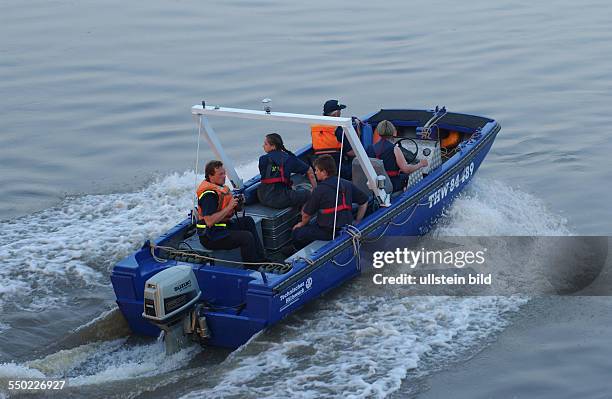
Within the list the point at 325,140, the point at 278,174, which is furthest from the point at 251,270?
the point at 325,140

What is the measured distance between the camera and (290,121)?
884 centimetres

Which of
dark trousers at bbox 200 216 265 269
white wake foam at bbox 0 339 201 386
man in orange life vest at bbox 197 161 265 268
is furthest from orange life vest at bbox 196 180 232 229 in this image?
white wake foam at bbox 0 339 201 386

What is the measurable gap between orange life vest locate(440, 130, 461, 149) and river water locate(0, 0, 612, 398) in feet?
2.14

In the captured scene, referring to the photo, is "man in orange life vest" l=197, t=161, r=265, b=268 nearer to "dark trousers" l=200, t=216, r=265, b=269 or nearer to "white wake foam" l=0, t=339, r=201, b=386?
"dark trousers" l=200, t=216, r=265, b=269

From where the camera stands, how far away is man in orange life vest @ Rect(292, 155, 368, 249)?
29.5ft

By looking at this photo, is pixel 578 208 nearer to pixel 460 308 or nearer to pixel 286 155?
pixel 460 308

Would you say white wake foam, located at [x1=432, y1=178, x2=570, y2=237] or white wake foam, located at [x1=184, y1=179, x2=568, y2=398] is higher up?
white wake foam, located at [x1=432, y1=178, x2=570, y2=237]

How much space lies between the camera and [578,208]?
1170 cm

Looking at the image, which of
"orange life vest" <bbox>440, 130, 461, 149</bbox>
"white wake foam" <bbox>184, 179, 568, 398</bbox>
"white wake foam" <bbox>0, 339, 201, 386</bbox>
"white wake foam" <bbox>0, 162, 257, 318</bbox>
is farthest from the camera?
"orange life vest" <bbox>440, 130, 461, 149</bbox>

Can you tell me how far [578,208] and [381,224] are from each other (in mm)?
3380

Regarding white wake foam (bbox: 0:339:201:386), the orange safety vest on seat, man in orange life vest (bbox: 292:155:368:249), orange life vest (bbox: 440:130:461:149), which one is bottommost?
white wake foam (bbox: 0:339:201:386)

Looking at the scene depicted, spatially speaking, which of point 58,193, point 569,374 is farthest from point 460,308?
point 58,193

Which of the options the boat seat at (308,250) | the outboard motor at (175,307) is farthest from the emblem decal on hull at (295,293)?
the outboard motor at (175,307)

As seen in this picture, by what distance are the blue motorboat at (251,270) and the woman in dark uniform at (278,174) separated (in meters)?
0.12
